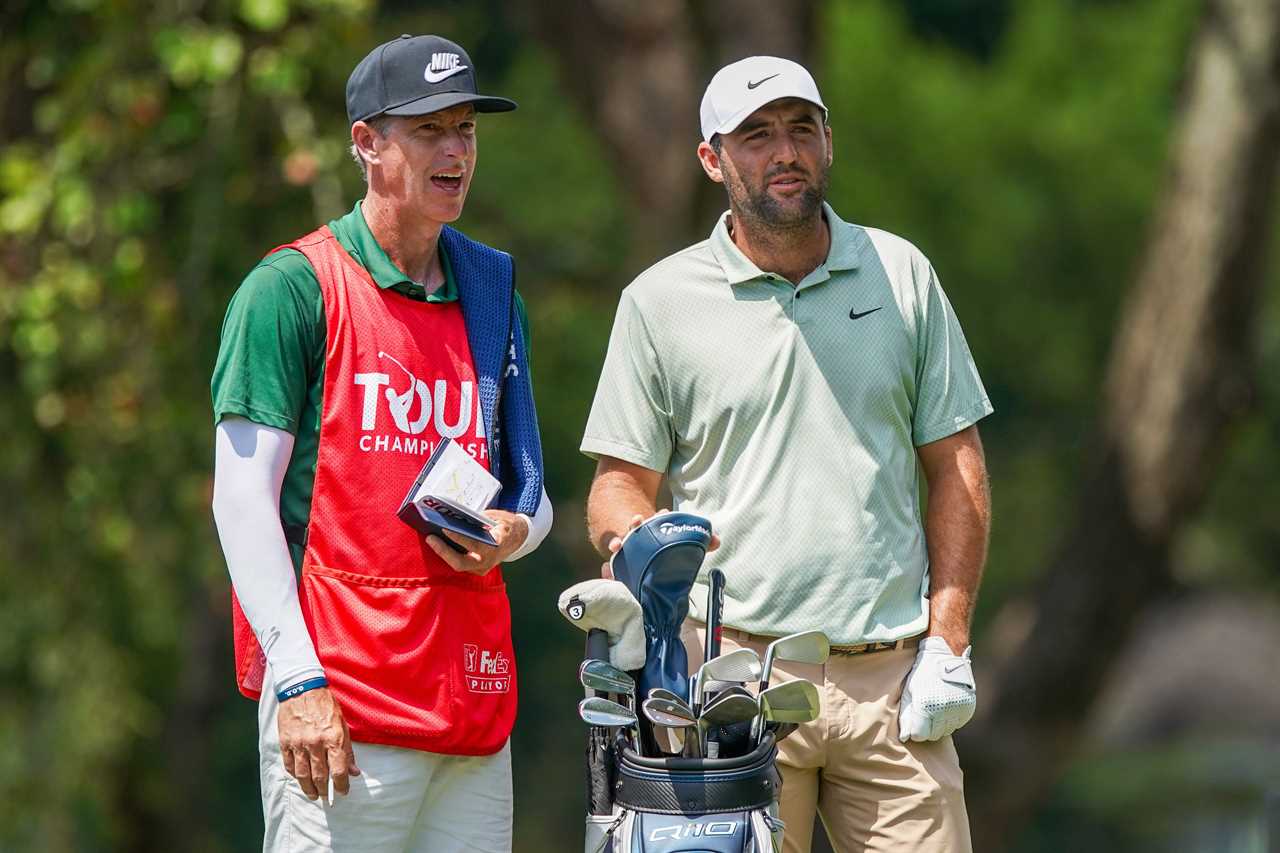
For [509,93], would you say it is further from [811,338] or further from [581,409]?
[811,338]

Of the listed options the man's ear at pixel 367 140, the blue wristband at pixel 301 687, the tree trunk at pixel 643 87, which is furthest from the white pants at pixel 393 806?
the tree trunk at pixel 643 87

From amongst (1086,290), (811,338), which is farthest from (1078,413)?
(811,338)

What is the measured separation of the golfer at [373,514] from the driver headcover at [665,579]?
196 millimetres

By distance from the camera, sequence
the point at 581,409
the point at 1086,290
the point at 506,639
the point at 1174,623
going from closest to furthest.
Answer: the point at 506,639, the point at 581,409, the point at 1086,290, the point at 1174,623

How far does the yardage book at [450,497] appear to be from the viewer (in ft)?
9.59

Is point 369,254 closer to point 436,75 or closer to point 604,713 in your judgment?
point 436,75

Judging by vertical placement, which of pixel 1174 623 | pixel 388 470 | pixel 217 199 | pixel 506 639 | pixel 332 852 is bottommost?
pixel 1174 623

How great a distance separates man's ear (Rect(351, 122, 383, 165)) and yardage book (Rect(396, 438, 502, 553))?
0.49m

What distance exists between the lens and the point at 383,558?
9.76 feet

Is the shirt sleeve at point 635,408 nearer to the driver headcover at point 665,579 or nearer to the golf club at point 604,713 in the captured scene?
the driver headcover at point 665,579

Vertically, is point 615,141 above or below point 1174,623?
above

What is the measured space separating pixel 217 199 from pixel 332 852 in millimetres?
4010

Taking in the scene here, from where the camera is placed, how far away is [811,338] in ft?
10.8

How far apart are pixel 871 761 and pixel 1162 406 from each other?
17.9 feet
